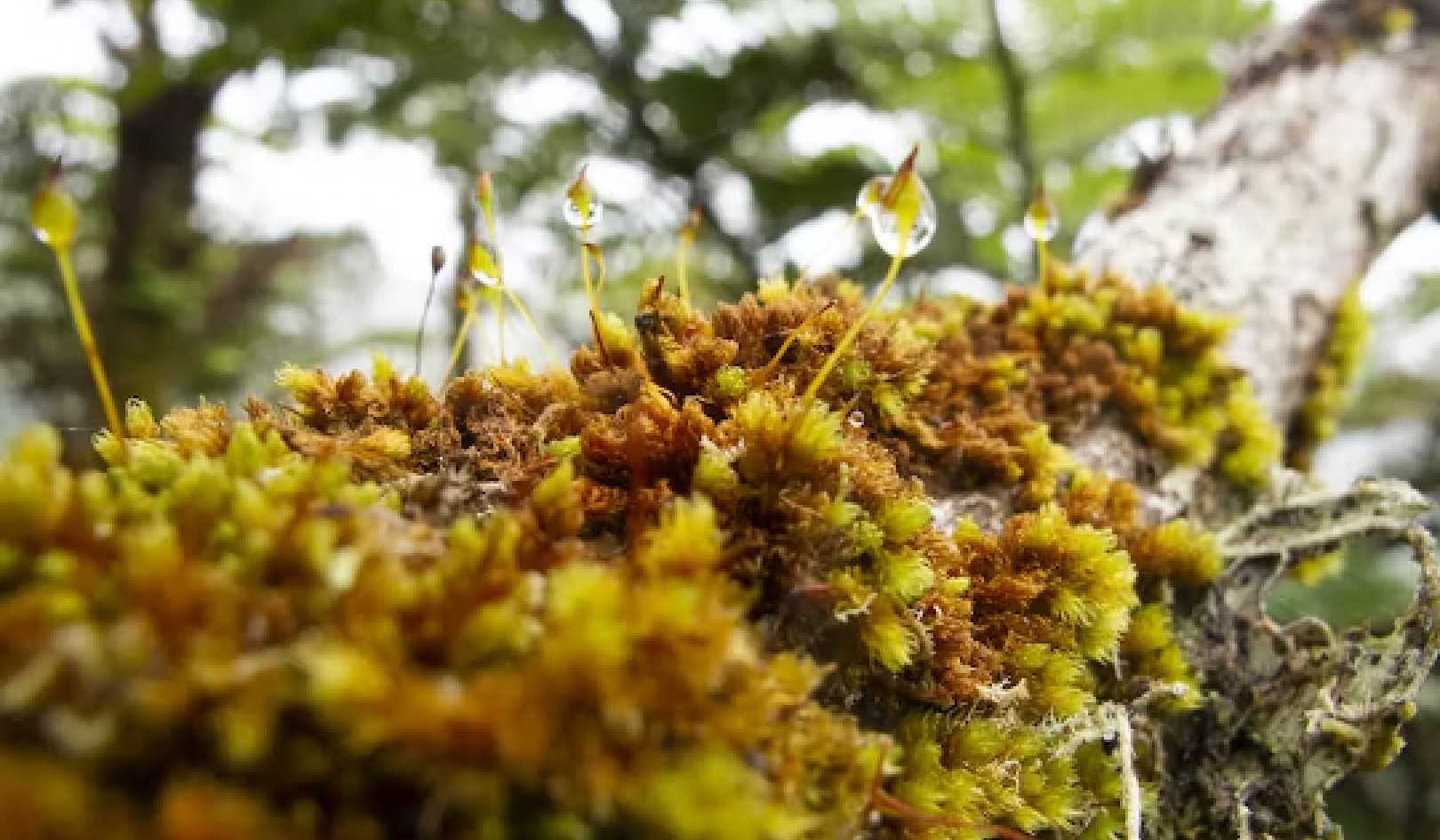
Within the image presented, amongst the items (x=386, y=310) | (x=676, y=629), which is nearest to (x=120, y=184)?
(x=676, y=629)

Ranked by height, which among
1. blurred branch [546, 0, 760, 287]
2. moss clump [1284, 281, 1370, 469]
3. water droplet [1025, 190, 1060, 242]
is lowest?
water droplet [1025, 190, 1060, 242]

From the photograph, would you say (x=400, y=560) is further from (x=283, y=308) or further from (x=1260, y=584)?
(x=283, y=308)

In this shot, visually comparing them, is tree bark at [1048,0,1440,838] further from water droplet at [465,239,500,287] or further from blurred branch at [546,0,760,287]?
blurred branch at [546,0,760,287]

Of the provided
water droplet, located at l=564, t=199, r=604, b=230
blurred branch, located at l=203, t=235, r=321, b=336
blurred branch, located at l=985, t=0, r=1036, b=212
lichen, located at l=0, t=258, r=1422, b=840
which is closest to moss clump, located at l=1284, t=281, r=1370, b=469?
lichen, located at l=0, t=258, r=1422, b=840

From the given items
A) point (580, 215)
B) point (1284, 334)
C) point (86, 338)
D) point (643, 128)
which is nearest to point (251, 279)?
point (643, 128)

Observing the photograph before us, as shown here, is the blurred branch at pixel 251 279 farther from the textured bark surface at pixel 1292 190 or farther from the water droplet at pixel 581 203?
the textured bark surface at pixel 1292 190

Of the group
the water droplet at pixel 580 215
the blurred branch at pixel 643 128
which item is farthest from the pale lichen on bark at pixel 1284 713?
the blurred branch at pixel 643 128
